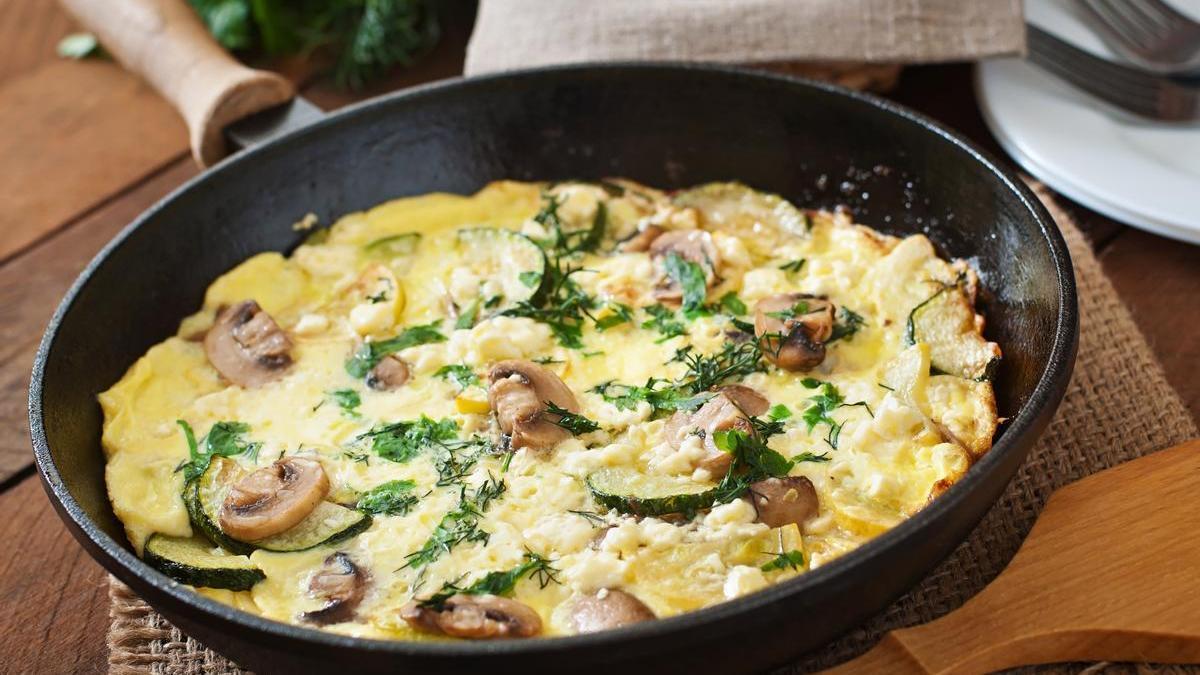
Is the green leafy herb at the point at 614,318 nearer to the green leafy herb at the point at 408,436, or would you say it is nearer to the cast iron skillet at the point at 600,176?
the green leafy herb at the point at 408,436

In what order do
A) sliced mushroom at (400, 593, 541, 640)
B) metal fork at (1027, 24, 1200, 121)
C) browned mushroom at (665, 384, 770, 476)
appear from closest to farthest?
sliced mushroom at (400, 593, 541, 640)
browned mushroom at (665, 384, 770, 476)
metal fork at (1027, 24, 1200, 121)

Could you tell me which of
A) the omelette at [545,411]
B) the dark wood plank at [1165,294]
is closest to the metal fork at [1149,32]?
the dark wood plank at [1165,294]

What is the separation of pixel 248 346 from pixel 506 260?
819mm

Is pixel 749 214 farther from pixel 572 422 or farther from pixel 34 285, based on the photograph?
pixel 34 285

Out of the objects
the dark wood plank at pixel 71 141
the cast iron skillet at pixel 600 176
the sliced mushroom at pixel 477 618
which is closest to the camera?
the cast iron skillet at pixel 600 176

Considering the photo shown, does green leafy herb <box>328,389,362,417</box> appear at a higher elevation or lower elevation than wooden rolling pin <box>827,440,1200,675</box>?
lower

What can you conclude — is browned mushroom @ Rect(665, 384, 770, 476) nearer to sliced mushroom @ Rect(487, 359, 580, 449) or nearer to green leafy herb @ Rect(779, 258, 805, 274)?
sliced mushroom @ Rect(487, 359, 580, 449)

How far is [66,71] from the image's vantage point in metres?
5.65

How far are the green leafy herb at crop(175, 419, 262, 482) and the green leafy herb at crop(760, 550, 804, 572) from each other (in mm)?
1361

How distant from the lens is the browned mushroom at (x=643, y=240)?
3.85m

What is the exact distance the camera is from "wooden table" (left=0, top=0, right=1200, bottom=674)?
323 centimetres

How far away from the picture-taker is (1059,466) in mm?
3285

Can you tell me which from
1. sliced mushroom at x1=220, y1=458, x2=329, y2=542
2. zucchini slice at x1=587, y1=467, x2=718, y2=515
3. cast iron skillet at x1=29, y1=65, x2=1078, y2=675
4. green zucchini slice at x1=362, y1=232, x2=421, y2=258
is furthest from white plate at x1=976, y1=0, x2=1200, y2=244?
sliced mushroom at x1=220, y1=458, x2=329, y2=542

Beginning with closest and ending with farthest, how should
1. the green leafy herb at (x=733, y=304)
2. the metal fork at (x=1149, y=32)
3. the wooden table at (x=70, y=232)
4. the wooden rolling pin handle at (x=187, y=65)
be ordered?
the wooden table at (x=70, y=232) < the green leafy herb at (x=733, y=304) < the wooden rolling pin handle at (x=187, y=65) < the metal fork at (x=1149, y=32)
